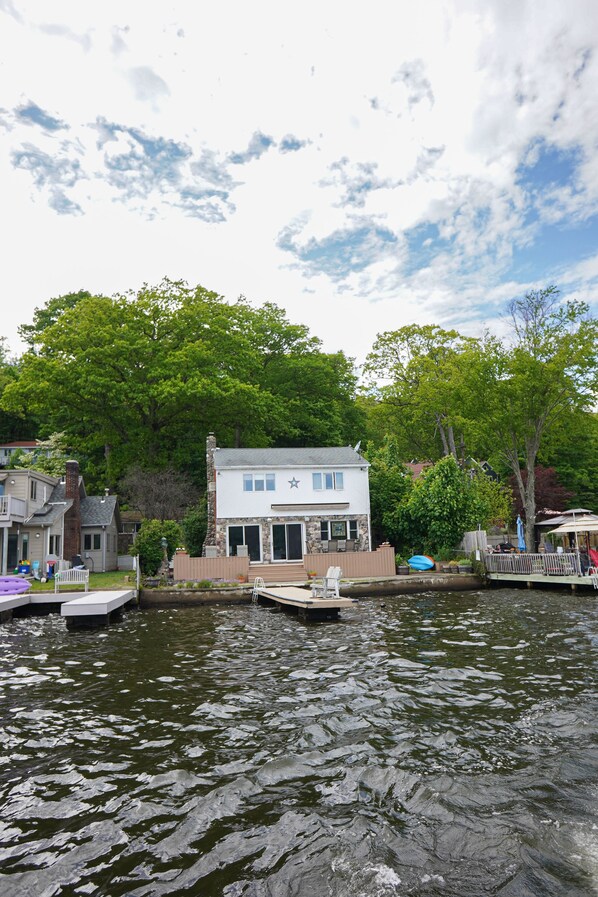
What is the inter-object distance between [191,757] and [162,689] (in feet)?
10.6

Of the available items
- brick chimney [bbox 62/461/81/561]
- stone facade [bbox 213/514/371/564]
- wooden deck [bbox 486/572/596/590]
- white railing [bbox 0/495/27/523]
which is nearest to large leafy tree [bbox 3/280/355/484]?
brick chimney [bbox 62/461/81/561]

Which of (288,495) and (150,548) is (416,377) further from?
(150,548)

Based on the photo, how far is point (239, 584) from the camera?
2481cm

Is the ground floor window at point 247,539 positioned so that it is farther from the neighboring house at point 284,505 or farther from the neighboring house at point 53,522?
the neighboring house at point 53,522

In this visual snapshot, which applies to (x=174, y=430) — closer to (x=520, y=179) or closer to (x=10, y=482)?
(x=10, y=482)

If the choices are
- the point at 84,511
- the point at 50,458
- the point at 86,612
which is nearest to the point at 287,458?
the point at 84,511

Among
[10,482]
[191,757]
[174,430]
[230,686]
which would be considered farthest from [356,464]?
[191,757]

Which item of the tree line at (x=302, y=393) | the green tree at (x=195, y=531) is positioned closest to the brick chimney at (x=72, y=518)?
the tree line at (x=302, y=393)

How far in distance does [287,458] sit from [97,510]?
1314 centimetres

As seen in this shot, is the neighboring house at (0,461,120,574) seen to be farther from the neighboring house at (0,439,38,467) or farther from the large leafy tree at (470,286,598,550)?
the large leafy tree at (470,286,598,550)

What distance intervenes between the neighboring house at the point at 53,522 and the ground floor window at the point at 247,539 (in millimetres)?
8862

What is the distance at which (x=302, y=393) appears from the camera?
50.7 m

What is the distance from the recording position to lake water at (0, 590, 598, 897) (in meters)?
4.11

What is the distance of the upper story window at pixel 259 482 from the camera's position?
3306 cm
